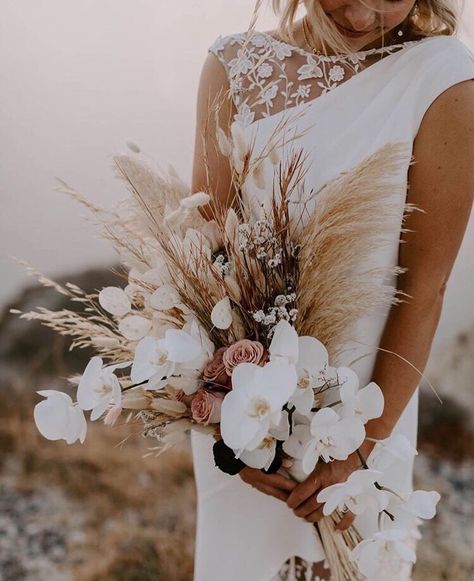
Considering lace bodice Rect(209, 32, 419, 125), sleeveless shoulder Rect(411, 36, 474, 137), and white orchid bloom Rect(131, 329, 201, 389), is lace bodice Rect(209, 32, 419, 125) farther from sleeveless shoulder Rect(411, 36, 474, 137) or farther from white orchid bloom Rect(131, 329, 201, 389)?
white orchid bloom Rect(131, 329, 201, 389)

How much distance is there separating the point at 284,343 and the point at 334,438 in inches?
5.3

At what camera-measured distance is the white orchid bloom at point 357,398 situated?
2.86 ft

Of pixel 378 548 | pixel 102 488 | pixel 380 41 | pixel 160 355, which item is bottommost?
pixel 102 488

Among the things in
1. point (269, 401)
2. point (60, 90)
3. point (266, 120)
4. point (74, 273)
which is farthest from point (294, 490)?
point (60, 90)

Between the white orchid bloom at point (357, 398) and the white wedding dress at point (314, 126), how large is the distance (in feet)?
0.95

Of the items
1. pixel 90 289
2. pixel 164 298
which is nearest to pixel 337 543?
pixel 164 298

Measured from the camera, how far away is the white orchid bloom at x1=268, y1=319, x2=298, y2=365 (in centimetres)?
82

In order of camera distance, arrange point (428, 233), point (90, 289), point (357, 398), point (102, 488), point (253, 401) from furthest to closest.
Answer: point (102, 488)
point (90, 289)
point (428, 233)
point (357, 398)
point (253, 401)

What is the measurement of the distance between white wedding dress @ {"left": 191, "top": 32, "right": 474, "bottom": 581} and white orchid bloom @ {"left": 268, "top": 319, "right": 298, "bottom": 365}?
0.36 metres

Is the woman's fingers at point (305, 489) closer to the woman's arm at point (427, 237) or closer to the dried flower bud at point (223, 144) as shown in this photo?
the woman's arm at point (427, 237)

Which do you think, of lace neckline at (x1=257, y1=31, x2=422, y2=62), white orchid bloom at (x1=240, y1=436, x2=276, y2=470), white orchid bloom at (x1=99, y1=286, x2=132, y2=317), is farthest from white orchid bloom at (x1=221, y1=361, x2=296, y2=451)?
lace neckline at (x1=257, y1=31, x2=422, y2=62)

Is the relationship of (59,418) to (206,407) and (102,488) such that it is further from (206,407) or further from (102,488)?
(102,488)

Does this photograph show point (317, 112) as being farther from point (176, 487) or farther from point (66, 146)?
point (176, 487)

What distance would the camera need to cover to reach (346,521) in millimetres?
1029
